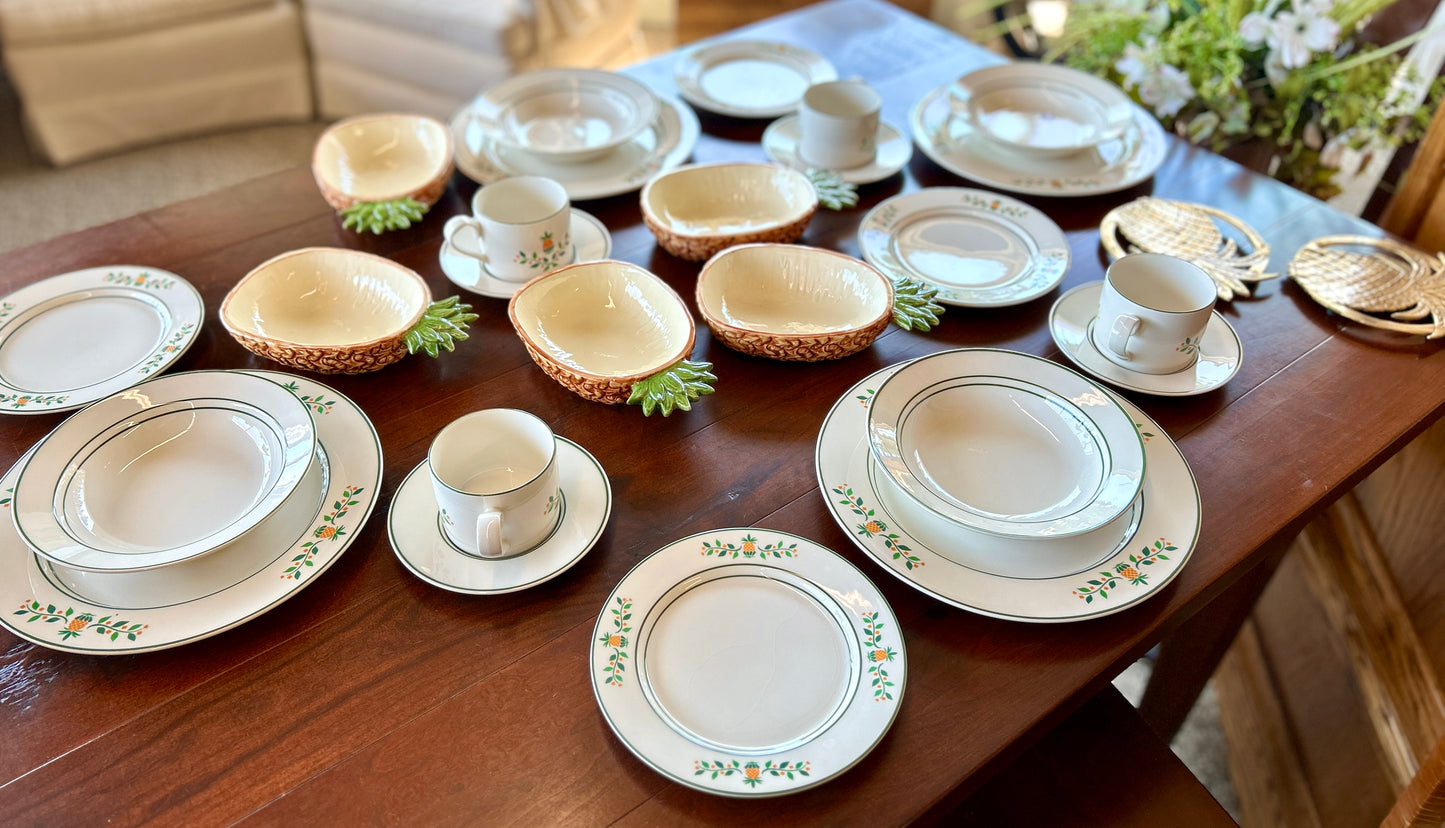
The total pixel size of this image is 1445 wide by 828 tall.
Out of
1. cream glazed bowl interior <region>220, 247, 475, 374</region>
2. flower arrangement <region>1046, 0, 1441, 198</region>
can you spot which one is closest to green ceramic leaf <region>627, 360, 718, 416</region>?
cream glazed bowl interior <region>220, 247, 475, 374</region>

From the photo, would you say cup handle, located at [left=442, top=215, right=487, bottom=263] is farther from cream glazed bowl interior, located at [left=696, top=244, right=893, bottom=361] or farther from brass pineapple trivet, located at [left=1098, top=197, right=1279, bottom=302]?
brass pineapple trivet, located at [left=1098, top=197, right=1279, bottom=302]

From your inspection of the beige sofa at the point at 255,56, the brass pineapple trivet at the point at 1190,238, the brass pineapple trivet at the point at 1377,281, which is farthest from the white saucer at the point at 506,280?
the beige sofa at the point at 255,56

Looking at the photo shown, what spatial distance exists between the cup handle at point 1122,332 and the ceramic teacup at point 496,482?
563 mm

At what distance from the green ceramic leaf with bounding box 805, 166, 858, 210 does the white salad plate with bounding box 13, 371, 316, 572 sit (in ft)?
2.15

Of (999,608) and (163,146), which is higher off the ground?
(999,608)

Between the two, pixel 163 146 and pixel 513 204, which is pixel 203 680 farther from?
pixel 163 146

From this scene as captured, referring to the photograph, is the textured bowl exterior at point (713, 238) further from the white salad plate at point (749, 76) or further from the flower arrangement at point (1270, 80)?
the flower arrangement at point (1270, 80)

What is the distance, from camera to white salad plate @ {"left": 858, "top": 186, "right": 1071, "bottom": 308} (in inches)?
42.5

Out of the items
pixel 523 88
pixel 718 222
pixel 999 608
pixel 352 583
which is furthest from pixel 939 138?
pixel 352 583

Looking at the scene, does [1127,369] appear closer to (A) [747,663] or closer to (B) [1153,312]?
(B) [1153,312]

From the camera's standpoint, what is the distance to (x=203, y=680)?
712 millimetres

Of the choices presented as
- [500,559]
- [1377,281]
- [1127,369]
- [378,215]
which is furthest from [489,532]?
[1377,281]

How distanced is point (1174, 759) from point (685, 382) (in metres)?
0.62

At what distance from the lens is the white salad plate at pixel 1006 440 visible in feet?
2.63
